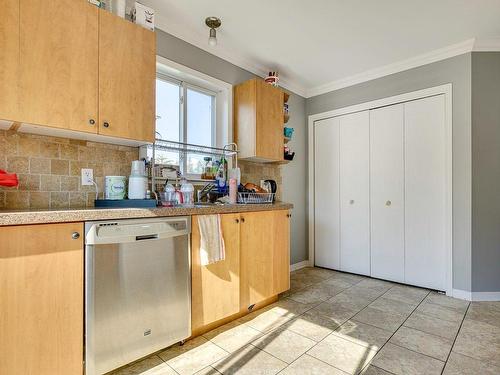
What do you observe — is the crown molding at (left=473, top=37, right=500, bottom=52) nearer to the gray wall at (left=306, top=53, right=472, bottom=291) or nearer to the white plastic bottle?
the gray wall at (left=306, top=53, right=472, bottom=291)

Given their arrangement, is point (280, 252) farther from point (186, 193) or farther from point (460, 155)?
point (460, 155)

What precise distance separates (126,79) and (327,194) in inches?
107

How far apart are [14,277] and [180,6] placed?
2040mm

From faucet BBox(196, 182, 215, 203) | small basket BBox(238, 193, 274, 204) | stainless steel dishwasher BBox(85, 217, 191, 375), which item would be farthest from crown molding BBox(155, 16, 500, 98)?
stainless steel dishwasher BBox(85, 217, 191, 375)

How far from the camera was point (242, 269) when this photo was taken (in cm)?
214

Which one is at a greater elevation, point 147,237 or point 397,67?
point 397,67

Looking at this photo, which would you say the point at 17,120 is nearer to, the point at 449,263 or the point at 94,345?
the point at 94,345

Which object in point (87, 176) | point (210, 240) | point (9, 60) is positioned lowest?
point (210, 240)

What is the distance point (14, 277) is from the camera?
1.19 m

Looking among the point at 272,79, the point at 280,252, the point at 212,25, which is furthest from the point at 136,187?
the point at 272,79

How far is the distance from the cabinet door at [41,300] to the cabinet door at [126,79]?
0.72 m

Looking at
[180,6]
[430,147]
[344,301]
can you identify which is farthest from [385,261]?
[180,6]

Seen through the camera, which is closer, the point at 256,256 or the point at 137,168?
the point at 137,168

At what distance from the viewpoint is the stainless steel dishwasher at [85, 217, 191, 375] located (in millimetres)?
1379
